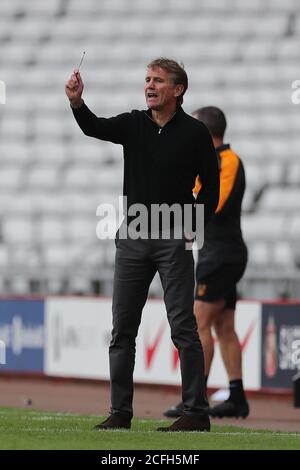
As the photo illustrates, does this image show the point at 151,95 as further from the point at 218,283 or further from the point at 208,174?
the point at 218,283

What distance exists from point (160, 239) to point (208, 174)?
0.44 m

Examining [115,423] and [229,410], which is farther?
[229,410]

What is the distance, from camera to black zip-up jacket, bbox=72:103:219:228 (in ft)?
22.6

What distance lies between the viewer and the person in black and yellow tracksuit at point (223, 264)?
358 inches

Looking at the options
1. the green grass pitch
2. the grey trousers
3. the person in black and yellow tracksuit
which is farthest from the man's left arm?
the person in black and yellow tracksuit

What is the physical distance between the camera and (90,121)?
6797mm

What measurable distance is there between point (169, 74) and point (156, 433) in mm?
1862

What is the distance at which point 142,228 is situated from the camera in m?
6.96

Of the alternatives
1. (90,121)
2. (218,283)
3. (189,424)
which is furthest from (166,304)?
(218,283)

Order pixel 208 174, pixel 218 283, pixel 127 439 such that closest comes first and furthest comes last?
pixel 127 439
pixel 208 174
pixel 218 283

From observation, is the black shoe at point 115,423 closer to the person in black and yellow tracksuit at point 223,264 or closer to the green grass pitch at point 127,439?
the green grass pitch at point 127,439

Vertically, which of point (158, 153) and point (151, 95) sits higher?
point (151, 95)

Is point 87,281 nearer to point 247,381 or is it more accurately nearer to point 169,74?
point 247,381

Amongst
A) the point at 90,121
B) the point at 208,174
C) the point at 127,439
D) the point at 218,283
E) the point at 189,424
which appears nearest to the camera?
the point at 127,439
